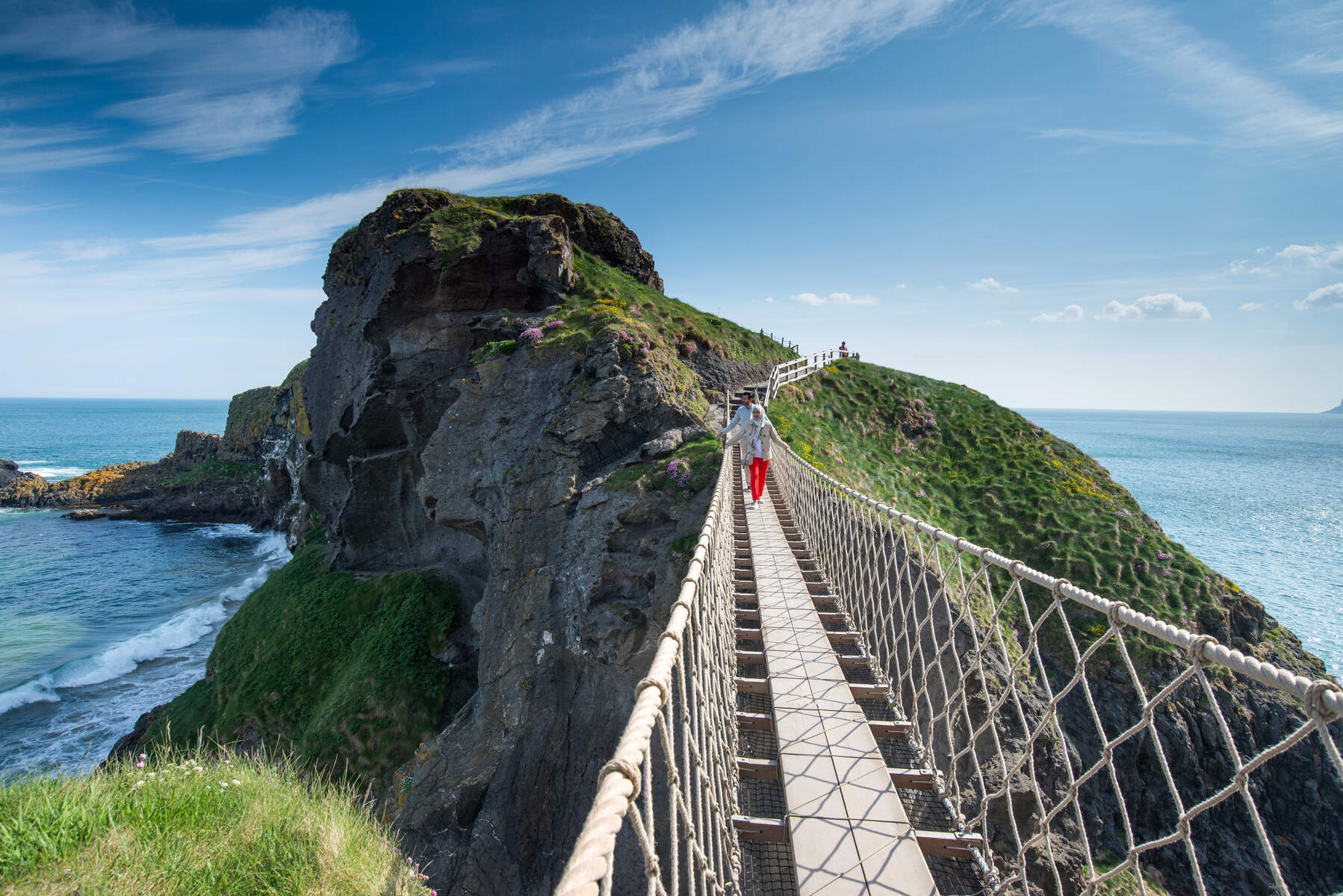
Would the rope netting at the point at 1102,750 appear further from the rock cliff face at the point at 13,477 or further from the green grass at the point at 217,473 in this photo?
the rock cliff face at the point at 13,477

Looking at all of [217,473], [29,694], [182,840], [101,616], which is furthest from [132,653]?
[217,473]

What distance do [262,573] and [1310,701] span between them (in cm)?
4160

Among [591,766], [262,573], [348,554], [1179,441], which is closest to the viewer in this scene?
[591,766]

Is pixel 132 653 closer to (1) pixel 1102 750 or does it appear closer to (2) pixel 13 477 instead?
(1) pixel 1102 750

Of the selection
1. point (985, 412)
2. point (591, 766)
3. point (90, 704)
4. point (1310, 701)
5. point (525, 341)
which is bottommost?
point (90, 704)

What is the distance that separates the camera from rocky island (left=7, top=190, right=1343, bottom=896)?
10984mm

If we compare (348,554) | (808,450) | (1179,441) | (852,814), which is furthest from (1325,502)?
(1179,441)

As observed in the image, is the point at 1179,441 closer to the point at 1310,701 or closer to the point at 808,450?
the point at 808,450

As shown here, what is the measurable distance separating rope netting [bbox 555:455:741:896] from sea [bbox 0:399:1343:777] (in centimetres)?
537

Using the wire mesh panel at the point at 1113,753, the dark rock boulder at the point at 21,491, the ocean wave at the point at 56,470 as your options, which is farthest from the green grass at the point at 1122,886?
the ocean wave at the point at 56,470

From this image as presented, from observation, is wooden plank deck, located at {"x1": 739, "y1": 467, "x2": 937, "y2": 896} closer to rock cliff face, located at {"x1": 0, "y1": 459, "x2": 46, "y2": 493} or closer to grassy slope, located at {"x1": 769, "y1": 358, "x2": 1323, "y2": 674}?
grassy slope, located at {"x1": 769, "y1": 358, "x2": 1323, "y2": 674}

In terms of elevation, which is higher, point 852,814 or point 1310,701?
point 1310,701

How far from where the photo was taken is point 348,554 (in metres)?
21.5

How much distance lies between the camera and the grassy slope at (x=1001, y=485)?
46.1 ft
